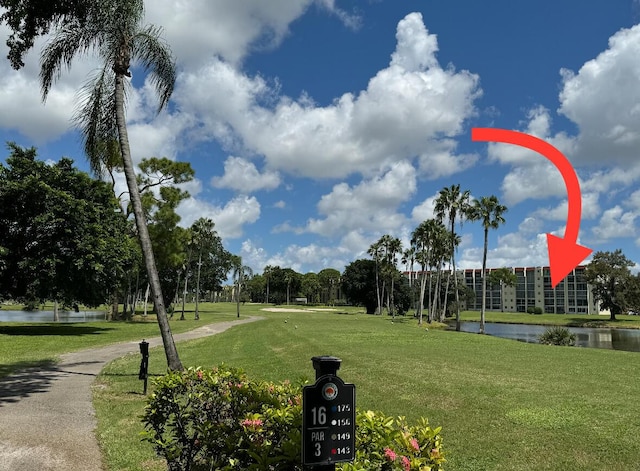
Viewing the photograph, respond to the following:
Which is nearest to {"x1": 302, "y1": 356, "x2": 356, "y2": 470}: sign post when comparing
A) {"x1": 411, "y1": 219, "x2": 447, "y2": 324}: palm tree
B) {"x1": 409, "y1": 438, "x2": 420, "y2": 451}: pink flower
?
{"x1": 409, "y1": 438, "x2": 420, "y2": 451}: pink flower

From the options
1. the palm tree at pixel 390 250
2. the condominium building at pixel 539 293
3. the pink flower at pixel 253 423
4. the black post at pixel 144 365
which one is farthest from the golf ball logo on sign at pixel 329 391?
the condominium building at pixel 539 293

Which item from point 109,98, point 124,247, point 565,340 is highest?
point 109,98

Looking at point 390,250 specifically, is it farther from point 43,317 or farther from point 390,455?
point 390,455

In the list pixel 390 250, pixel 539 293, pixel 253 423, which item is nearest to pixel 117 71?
pixel 253 423

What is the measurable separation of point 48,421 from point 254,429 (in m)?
6.90

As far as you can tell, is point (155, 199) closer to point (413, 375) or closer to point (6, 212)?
point (6, 212)

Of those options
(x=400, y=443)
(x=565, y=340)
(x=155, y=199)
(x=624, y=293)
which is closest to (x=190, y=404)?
(x=400, y=443)

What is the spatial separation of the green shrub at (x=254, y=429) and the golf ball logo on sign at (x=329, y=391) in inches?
18.1

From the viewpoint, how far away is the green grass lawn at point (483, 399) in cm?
741

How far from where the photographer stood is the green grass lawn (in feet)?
24.3

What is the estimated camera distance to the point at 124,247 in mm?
32969

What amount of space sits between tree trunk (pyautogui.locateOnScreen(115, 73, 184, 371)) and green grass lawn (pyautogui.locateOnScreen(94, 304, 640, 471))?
1.35m

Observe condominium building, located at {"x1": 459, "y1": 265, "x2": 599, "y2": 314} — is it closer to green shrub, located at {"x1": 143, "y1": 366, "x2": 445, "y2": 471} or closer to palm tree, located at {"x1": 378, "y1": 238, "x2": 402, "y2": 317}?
palm tree, located at {"x1": 378, "y1": 238, "x2": 402, "y2": 317}

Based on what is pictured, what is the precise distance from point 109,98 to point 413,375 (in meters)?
12.5
